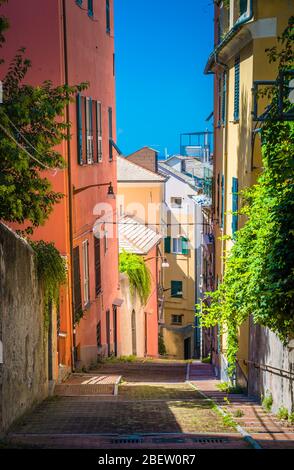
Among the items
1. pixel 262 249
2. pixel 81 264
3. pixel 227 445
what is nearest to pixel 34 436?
pixel 227 445

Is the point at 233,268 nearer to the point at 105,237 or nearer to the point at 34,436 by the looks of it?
the point at 34,436

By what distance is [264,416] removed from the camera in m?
10.1

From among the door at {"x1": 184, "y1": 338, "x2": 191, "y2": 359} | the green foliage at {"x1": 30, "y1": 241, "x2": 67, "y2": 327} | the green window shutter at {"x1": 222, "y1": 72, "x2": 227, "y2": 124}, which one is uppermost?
the green window shutter at {"x1": 222, "y1": 72, "x2": 227, "y2": 124}

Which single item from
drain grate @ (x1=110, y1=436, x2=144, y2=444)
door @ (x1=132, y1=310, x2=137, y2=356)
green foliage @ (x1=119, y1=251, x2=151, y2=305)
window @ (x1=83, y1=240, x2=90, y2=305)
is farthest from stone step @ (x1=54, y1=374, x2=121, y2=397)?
door @ (x1=132, y1=310, x2=137, y2=356)

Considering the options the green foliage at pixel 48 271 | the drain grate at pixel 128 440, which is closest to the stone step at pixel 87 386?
the green foliage at pixel 48 271

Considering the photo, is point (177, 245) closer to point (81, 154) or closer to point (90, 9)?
point (90, 9)

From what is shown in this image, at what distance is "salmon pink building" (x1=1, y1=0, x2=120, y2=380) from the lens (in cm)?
1431

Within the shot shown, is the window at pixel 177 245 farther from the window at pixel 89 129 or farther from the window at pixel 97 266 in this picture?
the window at pixel 89 129

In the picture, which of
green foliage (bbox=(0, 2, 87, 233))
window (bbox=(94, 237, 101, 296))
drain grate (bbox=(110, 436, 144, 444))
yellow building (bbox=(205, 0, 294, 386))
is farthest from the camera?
window (bbox=(94, 237, 101, 296))

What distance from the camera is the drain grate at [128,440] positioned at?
7998 mm

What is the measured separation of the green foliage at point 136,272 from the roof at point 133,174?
10.7 m

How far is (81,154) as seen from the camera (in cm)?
1641

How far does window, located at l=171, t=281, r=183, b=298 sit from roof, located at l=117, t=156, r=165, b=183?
9.53m

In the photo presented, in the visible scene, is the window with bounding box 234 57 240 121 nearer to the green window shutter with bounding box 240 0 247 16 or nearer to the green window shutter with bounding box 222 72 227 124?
the green window shutter with bounding box 240 0 247 16
